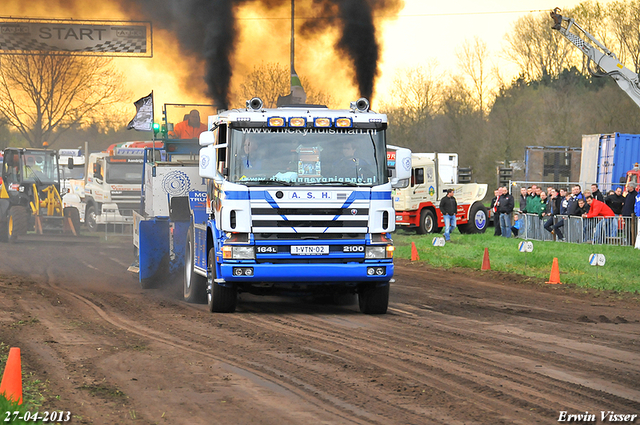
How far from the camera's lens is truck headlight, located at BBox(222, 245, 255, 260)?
11055mm

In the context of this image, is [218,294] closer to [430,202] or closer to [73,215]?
[73,215]

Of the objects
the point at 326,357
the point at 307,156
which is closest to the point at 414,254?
the point at 307,156

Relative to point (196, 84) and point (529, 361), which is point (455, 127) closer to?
point (196, 84)

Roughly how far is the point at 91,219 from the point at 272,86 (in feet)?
33.5

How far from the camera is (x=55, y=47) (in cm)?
3288

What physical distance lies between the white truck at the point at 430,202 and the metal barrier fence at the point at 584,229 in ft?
14.1

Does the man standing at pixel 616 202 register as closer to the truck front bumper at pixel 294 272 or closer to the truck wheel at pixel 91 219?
the truck front bumper at pixel 294 272

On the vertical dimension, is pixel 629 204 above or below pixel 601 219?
above

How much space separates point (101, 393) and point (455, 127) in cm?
5167

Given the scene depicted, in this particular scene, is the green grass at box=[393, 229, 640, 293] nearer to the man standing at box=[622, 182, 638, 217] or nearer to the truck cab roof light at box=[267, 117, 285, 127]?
the man standing at box=[622, 182, 638, 217]

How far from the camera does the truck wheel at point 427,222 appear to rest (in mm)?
30328

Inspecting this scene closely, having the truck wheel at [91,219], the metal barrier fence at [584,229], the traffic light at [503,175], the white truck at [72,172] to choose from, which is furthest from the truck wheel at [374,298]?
the traffic light at [503,175]

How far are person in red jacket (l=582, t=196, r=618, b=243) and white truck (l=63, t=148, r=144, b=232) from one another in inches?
654

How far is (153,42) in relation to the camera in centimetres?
2258
